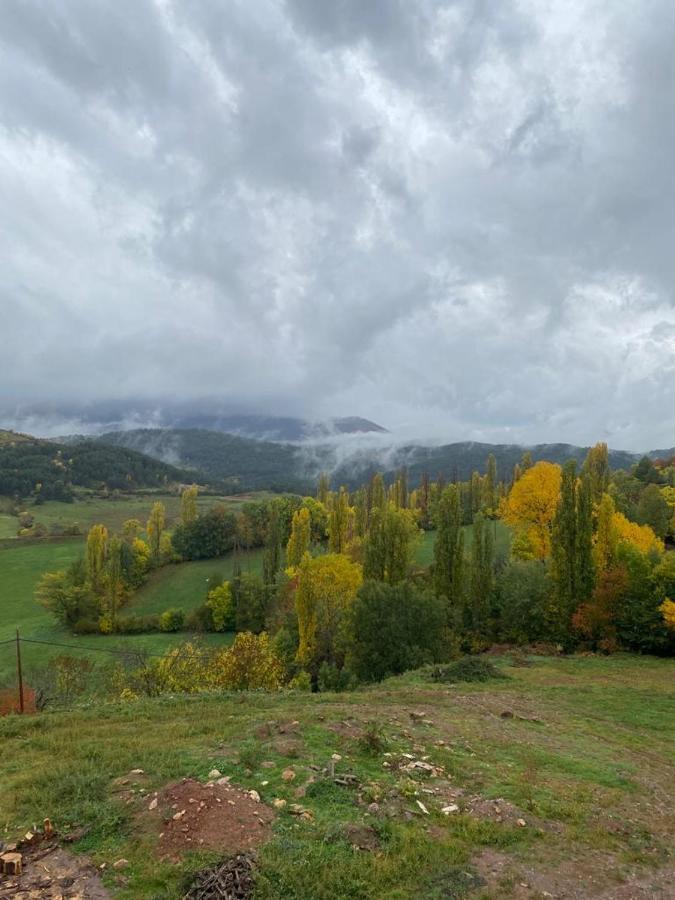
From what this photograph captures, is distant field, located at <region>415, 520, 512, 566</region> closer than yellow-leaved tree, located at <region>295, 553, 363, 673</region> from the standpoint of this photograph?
No

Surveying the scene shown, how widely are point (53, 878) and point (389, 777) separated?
6.86m

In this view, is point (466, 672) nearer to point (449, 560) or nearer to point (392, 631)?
point (392, 631)

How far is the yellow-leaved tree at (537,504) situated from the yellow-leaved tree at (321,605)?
1805 cm

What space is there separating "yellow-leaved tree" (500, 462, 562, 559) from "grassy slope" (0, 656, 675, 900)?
27246 millimetres

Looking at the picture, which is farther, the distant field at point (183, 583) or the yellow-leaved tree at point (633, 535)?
the distant field at point (183, 583)

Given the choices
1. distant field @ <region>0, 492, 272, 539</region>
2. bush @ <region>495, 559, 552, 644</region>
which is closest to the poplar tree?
bush @ <region>495, 559, 552, 644</region>

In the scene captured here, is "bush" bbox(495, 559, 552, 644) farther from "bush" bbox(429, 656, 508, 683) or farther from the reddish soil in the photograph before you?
the reddish soil

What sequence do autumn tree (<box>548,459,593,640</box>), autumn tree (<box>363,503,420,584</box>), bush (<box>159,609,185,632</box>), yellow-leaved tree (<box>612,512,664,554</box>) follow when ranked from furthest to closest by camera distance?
bush (<box>159,609,185,632</box>) → autumn tree (<box>363,503,420,584</box>) → yellow-leaved tree (<box>612,512,664,554</box>) → autumn tree (<box>548,459,593,640</box>)

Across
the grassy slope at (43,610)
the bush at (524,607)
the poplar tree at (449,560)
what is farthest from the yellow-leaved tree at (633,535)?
the grassy slope at (43,610)

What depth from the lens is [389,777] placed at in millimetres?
11633

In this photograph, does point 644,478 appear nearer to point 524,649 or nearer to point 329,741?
point 524,649

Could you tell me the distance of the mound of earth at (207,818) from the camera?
8688 millimetres

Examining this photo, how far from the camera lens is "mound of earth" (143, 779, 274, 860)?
8688mm

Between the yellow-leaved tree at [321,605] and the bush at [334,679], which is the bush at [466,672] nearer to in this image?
the bush at [334,679]
